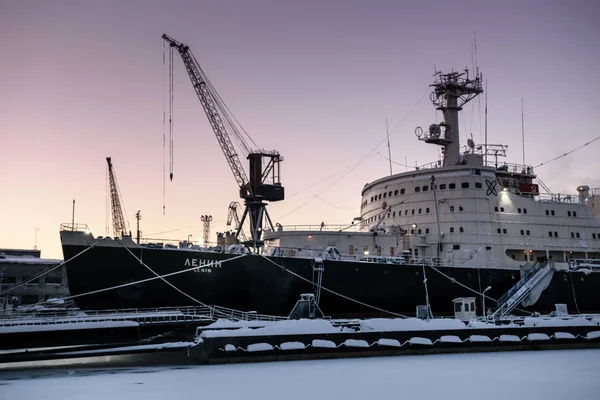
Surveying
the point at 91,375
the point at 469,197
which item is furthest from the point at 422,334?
the point at 469,197

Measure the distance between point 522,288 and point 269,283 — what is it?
14.8m

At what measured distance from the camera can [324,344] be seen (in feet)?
73.4

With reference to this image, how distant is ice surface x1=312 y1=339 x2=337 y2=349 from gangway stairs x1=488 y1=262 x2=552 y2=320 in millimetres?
13235

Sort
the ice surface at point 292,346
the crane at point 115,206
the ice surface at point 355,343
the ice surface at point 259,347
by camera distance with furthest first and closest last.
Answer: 1. the crane at point 115,206
2. the ice surface at point 355,343
3. the ice surface at point 292,346
4. the ice surface at point 259,347

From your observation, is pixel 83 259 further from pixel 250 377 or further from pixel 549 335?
pixel 549 335

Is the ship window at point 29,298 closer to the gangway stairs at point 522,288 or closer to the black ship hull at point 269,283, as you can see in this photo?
the black ship hull at point 269,283

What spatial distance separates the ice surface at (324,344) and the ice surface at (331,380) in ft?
3.22

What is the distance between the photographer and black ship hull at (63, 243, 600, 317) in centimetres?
2669

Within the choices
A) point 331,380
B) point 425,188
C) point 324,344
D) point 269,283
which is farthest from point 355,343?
point 425,188

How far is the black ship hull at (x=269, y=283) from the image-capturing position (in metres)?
26.7

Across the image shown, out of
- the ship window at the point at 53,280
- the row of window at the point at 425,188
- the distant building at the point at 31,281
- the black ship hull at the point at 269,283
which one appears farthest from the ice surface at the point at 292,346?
the ship window at the point at 53,280

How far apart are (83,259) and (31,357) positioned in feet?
16.5

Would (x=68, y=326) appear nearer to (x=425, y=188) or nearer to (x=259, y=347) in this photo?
(x=259, y=347)

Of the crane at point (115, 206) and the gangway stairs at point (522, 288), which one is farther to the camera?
the crane at point (115, 206)
